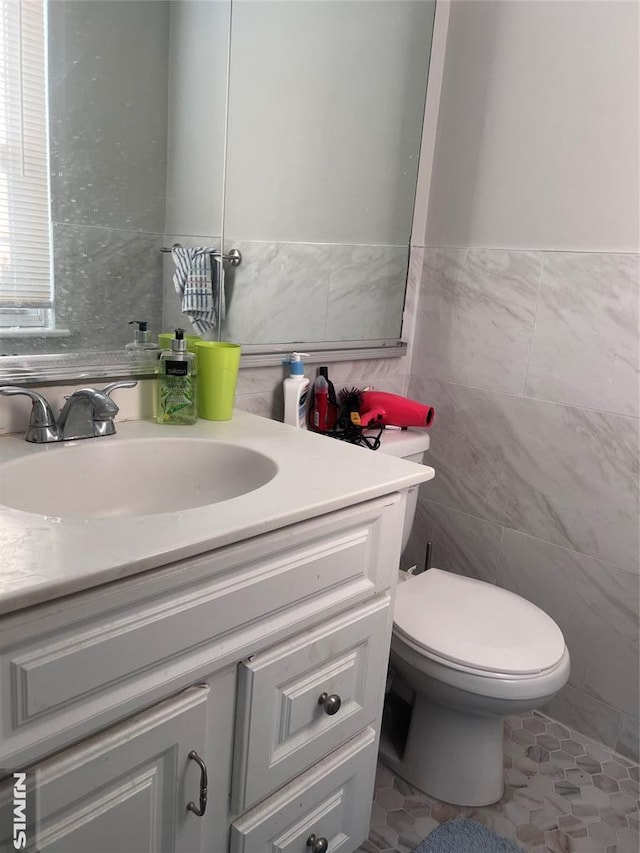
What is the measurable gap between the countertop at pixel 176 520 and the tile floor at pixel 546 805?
82cm

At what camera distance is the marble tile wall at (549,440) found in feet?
5.10

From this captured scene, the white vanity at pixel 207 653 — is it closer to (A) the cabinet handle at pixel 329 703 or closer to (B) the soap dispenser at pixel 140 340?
(A) the cabinet handle at pixel 329 703

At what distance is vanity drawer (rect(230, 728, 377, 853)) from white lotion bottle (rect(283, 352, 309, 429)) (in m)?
0.67

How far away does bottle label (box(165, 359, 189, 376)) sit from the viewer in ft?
4.02

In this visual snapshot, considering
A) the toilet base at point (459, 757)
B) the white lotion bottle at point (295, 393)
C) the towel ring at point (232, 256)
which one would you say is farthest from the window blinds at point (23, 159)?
the toilet base at point (459, 757)

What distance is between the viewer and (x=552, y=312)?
1.62 metres

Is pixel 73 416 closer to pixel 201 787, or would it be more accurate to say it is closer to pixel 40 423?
pixel 40 423

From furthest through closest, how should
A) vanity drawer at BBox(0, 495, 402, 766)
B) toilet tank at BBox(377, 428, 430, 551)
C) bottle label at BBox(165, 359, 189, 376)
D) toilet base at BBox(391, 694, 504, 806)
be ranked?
toilet tank at BBox(377, 428, 430, 551) < toilet base at BBox(391, 694, 504, 806) < bottle label at BBox(165, 359, 189, 376) < vanity drawer at BBox(0, 495, 402, 766)

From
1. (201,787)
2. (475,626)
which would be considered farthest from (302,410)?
(201,787)

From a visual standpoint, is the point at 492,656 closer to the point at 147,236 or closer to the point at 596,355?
the point at 596,355

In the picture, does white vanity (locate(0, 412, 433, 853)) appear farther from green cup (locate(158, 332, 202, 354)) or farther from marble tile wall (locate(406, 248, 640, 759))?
marble tile wall (locate(406, 248, 640, 759))

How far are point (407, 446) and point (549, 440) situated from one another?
372 mm

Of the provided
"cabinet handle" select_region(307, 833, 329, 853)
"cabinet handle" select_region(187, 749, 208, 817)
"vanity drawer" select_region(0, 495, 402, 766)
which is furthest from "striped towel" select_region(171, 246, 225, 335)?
"cabinet handle" select_region(307, 833, 329, 853)

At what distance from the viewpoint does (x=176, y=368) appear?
1227mm
